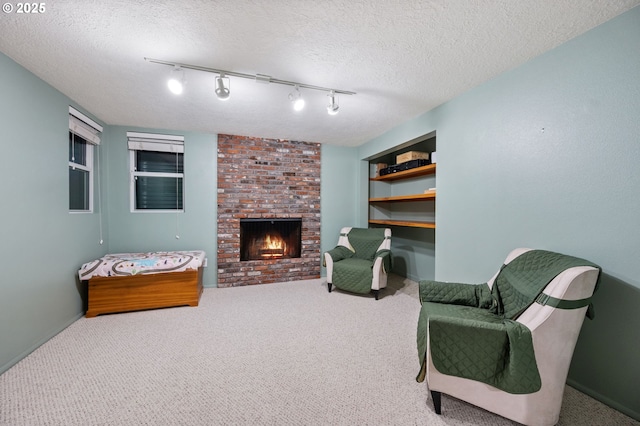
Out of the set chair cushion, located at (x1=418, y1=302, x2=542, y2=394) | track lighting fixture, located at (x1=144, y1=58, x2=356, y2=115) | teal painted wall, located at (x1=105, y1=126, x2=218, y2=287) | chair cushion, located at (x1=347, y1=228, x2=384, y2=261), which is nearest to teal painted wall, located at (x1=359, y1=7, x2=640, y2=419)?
chair cushion, located at (x1=418, y1=302, x2=542, y2=394)

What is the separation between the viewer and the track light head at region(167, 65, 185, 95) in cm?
200

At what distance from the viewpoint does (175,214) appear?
12.2 ft

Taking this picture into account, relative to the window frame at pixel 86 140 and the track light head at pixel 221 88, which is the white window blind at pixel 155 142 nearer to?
the window frame at pixel 86 140

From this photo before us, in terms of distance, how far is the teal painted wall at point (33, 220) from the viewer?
187cm

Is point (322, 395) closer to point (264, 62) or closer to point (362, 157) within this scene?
point (264, 62)

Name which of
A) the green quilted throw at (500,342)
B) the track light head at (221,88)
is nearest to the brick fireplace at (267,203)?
the track light head at (221,88)

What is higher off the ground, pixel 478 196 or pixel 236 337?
pixel 478 196

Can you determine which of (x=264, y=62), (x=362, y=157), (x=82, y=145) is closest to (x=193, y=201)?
(x=82, y=145)

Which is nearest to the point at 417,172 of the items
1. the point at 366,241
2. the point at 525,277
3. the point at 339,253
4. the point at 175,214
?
the point at 366,241

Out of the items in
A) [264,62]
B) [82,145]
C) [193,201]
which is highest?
[264,62]

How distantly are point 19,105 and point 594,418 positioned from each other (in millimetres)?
4503

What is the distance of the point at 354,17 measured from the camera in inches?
59.1

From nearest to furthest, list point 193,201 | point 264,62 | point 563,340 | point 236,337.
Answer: point 563,340 < point 264,62 < point 236,337 < point 193,201

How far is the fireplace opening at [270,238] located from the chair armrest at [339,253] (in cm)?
81
